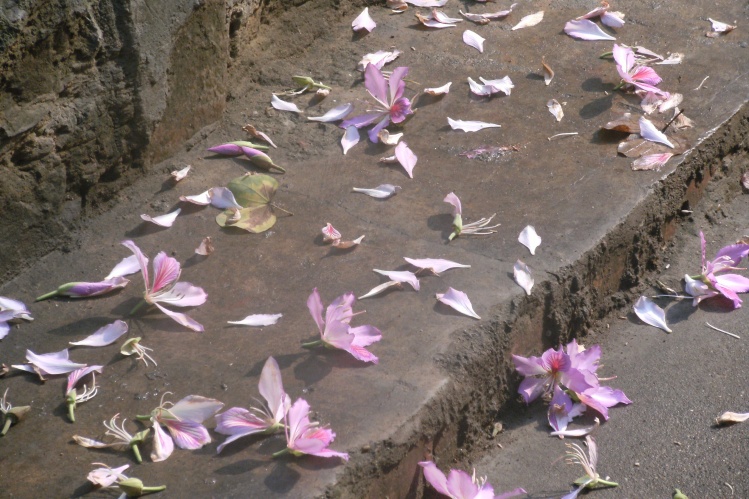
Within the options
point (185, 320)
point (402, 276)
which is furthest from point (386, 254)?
A: point (185, 320)

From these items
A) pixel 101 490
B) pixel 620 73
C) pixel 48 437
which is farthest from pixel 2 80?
pixel 620 73

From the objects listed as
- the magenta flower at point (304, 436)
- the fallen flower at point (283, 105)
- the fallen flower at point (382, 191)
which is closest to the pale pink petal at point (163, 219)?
the fallen flower at point (382, 191)

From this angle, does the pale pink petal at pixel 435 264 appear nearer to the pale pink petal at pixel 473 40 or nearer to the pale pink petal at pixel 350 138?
the pale pink petal at pixel 350 138

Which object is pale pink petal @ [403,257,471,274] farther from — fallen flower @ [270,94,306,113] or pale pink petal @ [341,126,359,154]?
fallen flower @ [270,94,306,113]

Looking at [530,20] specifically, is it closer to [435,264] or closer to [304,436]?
[435,264]

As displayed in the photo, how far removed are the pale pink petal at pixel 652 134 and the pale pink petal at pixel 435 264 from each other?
2.61 feet

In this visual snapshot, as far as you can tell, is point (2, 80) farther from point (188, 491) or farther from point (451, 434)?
point (451, 434)

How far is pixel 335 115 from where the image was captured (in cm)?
271

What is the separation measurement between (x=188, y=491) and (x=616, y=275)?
4.08 feet

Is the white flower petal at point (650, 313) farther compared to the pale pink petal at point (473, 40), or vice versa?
the pale pink petal at point (473, 40)

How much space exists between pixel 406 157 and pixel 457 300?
0.64 m

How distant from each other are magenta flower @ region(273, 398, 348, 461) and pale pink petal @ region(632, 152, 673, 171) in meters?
1.25

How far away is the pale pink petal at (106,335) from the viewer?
194cm

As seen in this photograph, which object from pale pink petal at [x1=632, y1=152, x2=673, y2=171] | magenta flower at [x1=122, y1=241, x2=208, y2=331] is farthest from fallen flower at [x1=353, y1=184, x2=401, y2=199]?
pale pink petal at [x1=632, y1=152, x2=673, y2=171]
